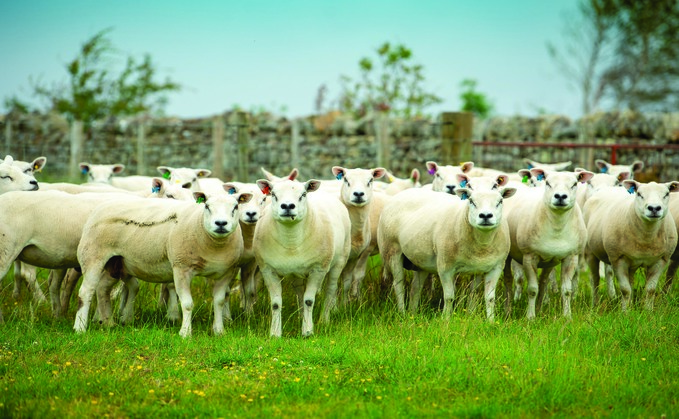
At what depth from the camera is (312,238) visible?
8836 millimetres

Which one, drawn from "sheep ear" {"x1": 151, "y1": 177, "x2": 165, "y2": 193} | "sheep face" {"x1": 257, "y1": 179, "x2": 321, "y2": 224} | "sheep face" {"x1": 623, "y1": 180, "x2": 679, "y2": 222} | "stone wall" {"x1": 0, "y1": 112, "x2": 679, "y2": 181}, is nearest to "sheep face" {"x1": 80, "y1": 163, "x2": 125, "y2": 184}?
"stone wall" {"x1": 0, "y1": 112, "x2": 679, "y2": 181}

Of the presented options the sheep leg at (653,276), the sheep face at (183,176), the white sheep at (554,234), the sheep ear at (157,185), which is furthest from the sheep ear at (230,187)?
the sheep leg at (653,276)

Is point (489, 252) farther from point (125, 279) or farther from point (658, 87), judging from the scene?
point (658, 87)

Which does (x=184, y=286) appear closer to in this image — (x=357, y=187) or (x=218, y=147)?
(x=357, y=187)

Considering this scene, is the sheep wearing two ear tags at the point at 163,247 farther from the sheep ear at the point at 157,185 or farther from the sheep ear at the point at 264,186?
the sheep ear at the point at 157,185

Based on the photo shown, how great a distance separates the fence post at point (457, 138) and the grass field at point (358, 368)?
5412 millimetres

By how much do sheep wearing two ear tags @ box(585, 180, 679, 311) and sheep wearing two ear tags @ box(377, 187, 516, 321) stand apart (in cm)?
138

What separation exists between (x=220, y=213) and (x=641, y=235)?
445cm

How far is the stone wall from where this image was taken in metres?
17.3

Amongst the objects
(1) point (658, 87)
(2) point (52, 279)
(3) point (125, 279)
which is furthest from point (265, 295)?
(1) point (658, 87)

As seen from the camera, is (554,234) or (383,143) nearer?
(554,234)

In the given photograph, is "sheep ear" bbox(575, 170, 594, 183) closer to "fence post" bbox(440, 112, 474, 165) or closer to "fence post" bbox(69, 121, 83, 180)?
"fence post" bbox(440, 112, 474, 165)

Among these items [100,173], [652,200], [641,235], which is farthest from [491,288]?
[100,173]

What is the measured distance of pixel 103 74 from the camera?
31.3m
